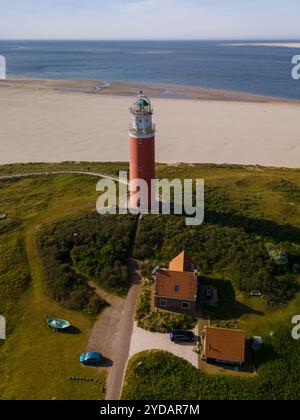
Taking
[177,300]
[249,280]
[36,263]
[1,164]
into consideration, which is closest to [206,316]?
[177,300]

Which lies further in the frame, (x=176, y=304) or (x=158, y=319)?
(x=176, y=304)

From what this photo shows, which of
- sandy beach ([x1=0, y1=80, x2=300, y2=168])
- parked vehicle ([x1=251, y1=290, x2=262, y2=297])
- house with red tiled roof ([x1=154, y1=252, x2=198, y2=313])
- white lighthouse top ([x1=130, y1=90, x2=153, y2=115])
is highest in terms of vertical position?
white lighthouse top ([x1=130, y1=90, x2=153, y2=115])

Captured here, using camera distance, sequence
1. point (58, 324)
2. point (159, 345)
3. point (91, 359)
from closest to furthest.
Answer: point (91, 359) → point (159, 345) → point (58, 324)

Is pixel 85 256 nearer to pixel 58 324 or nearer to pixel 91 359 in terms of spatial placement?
pixel 58 324

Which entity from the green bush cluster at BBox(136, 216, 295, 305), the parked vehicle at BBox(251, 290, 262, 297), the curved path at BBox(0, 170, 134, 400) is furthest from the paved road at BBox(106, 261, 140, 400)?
the parked vehicle at BBox(251, 290, 262, 297)

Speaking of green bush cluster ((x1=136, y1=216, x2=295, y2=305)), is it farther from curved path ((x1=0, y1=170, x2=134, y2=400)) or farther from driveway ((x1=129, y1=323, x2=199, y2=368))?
driveway ((x1=129, y1=323, x2=199, y2=368))

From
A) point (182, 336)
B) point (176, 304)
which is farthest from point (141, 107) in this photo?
point (182, 336)
